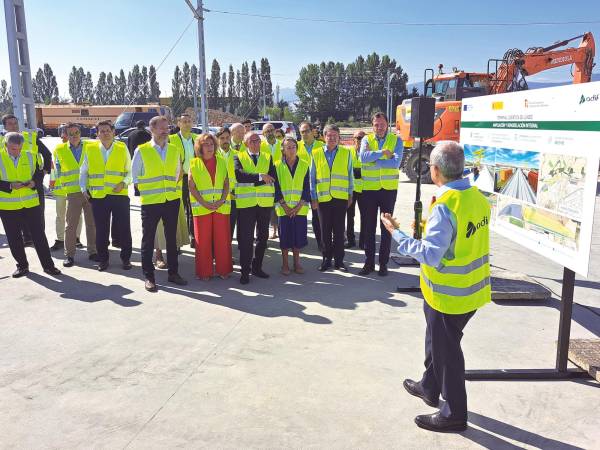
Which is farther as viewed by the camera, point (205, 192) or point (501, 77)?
point (501, 77)

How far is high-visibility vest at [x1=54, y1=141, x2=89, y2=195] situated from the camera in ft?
22.5

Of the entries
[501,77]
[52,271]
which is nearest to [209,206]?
[52,271]

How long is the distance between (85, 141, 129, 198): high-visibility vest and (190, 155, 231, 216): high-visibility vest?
121 centimetres

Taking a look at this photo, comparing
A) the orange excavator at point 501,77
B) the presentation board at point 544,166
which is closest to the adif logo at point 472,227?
the presentation board at point 544,166

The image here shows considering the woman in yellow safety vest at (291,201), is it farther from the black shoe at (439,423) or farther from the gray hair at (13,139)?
the black shoe at (439,423)

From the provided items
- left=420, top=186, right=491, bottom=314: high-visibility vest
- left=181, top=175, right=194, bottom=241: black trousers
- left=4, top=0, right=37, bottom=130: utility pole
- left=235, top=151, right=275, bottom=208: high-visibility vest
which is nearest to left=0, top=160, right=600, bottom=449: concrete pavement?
left=420, top=186, right=491, bottom=314: high-visibility vest

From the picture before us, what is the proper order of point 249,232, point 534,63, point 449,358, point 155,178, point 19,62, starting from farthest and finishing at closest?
1. point 534,63
2. point 19,62
3. point 249,232
4. point 155,178
5. point 449,358

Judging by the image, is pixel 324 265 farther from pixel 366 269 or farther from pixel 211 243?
pixel 211 243

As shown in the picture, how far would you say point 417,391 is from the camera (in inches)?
134

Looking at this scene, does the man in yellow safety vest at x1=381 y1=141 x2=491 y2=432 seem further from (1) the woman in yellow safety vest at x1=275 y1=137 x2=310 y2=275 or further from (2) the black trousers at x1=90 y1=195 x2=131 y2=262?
(2) the black trousers at x1=90 y1=195 x2=131 y2=262

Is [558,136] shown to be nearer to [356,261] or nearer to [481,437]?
[481,437]

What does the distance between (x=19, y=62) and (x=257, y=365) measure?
7.29 m

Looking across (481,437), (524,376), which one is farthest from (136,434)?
(524,376)

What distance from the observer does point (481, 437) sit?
2.96 metres
